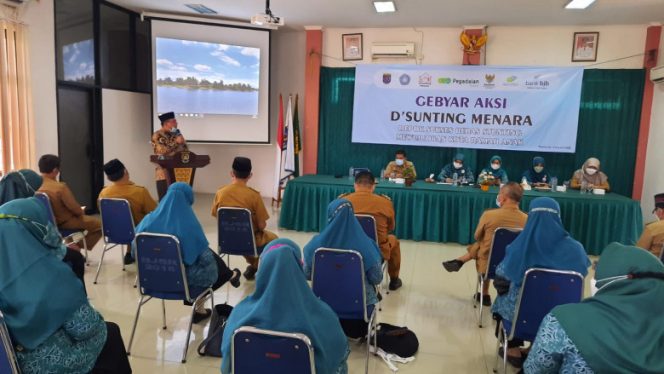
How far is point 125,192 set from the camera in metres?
4.04

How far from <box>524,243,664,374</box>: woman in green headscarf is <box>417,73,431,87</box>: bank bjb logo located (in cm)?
565

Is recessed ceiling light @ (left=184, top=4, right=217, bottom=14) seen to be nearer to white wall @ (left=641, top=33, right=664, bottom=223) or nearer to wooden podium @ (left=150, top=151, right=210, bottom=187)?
wooden podium @ (left=150, top=151, right=210, bottom=187)

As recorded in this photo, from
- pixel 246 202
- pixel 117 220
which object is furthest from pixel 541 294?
pixel 117 220

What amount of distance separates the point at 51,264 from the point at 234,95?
599 centimetres

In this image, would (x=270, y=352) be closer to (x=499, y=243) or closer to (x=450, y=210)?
(x=499, y=243)

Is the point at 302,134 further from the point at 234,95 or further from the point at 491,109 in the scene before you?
the point at 491,109

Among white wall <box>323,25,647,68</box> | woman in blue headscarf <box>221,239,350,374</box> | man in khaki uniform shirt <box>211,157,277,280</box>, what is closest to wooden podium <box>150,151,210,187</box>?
man in khaki uniform shirt <box>211,157,277,280</box>

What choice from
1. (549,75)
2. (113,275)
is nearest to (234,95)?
(113,275)

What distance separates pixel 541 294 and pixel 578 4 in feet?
14.5

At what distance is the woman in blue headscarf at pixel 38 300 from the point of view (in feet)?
4.91

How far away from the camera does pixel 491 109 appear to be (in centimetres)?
668

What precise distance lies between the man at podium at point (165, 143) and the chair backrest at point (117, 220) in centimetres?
204

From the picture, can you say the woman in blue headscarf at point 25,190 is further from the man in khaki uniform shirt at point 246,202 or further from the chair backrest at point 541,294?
the chair backrest at point 541,294

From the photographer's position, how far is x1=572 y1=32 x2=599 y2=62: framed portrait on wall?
6528 mm
